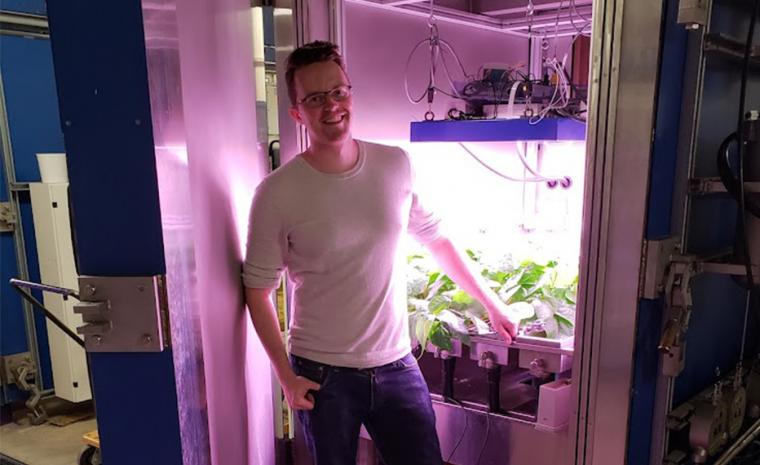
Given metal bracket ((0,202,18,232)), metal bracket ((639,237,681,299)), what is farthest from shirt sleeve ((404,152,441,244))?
metal bracket ((0,202,18,232))

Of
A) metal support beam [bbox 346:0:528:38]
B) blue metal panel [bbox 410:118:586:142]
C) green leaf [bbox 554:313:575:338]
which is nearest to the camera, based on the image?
green leaf [bbox 554:313:575:338]

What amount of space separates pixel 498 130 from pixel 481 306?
61 centimetres

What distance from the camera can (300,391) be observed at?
A: 1.50m

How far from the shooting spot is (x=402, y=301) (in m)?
1.65

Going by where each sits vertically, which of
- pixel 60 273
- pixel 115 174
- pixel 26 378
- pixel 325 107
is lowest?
pixel 26 378

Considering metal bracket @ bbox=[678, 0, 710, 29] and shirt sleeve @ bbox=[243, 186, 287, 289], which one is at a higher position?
metal bracket @ bbox=[678, 0, 710, 29]

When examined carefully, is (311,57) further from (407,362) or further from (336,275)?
A: (407,362)

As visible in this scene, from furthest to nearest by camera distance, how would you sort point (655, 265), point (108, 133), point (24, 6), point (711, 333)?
point (24, 6)
point (711, 333)
point (655, 265)
point (108, 133)

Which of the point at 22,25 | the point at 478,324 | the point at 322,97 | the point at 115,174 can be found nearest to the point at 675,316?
the point at 478,324

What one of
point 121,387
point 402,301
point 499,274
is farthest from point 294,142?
point 121,387

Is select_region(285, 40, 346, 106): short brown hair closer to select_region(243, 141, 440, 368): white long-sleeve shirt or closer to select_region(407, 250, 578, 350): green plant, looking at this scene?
select_region(243, 141, 440, 368): white long-sleeve shirt

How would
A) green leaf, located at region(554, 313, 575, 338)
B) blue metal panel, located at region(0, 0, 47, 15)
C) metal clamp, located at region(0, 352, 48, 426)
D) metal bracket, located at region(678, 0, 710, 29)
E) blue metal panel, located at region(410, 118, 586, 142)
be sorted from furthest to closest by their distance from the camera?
metal clamp, located at region(0, 352, 48, 426) < blue metal panel, located at region(0, 0, 47, 15) < blue metal panel, located at region(410, 118, 586, 142) < green leaf, located at region(554, 313, 575, 338) < metal bracket, located at region(678, 0, 710, 29)

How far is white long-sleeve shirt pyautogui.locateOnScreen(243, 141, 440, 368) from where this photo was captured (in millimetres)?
1494

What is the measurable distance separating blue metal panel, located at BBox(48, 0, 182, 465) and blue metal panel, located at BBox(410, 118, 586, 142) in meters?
1.19
